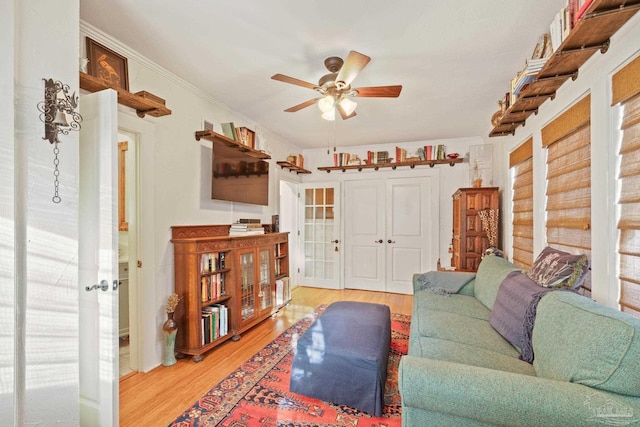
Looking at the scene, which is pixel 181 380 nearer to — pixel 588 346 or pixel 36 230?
pixel 36 230

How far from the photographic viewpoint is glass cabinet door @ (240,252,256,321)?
9.87 feet

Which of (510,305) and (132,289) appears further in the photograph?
(132,289)

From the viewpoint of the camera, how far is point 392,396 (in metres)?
1.94

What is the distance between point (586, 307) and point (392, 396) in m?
1.26

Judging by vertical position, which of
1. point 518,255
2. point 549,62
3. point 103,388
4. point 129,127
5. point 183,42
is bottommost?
point 103,388

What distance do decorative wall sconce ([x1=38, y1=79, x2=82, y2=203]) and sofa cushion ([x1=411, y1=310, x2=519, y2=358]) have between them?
2.28 m

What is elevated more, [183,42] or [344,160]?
[183,42]

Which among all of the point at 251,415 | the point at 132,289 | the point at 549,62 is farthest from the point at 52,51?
the point at 549,62

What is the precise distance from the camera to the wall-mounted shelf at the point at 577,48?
1302mm

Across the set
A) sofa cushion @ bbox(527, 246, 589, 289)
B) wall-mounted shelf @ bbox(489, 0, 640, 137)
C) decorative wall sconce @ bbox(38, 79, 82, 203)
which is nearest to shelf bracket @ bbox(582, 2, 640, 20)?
wall-mounted shelf @ bbox(489, 0, 640, 137)

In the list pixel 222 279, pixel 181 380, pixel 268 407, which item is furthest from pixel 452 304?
pixel 181 380

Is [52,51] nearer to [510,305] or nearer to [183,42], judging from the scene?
[183,42]

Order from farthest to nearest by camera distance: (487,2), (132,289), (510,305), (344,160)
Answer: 1. (344,160)
2. (132,289)
3. (510,305)
4. (487,2)

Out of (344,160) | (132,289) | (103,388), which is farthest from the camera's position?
(344,160)
